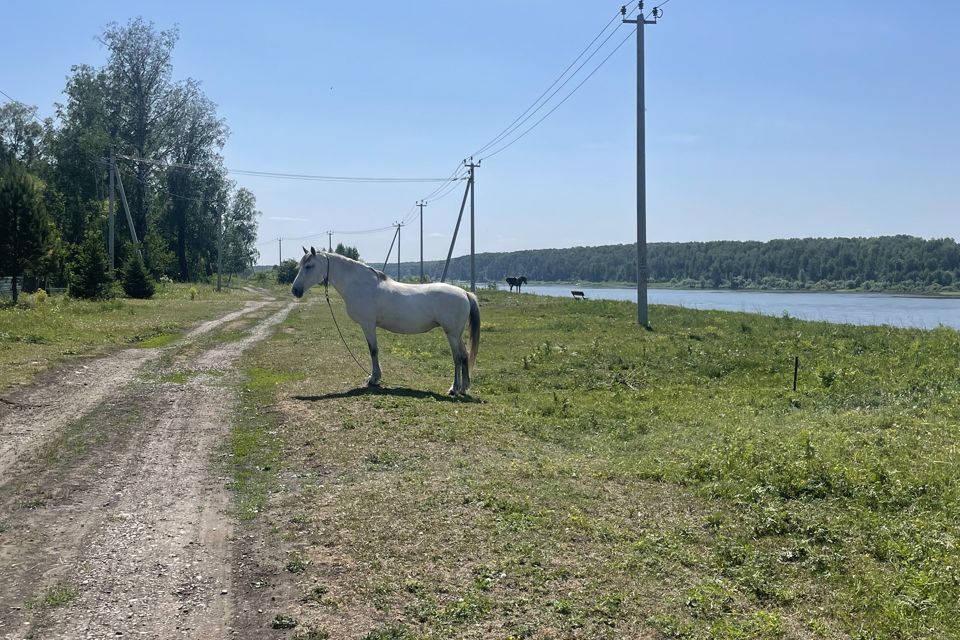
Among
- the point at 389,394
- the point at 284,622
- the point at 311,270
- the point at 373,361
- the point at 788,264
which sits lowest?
the point at 284,622

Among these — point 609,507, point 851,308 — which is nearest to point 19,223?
point 609,507

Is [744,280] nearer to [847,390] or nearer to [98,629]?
[847,390]

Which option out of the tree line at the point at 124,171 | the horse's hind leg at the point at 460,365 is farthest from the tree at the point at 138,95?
the horse's hind leg at the point at 460,365

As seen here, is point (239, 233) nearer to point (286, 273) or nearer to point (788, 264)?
point (286, 273)

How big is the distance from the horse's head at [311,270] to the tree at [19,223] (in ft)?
69.3

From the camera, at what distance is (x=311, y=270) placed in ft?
43.2

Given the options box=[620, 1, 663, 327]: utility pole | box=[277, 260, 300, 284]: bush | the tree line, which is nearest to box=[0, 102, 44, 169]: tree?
the tree line

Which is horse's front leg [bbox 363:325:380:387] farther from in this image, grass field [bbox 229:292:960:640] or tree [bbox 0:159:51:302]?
tree [bbox 0:159:51:302]

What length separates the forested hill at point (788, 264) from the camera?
97.5m

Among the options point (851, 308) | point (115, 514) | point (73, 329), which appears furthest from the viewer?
point (851, 308)

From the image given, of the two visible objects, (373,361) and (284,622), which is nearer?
(284,622)

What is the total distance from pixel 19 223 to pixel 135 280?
1028cm

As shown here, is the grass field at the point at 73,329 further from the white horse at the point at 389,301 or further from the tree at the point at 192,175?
the tree at the point at 192,175

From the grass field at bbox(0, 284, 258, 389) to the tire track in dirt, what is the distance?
1.90 feet
